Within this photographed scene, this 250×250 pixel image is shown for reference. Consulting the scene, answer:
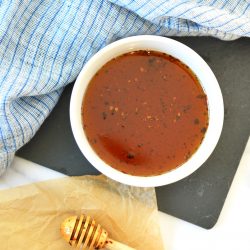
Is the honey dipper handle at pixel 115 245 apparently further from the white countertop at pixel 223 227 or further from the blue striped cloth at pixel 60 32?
the blue striped cloth at pixel 60 32

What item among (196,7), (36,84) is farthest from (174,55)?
(36,84)

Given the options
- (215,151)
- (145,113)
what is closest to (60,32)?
(145,113)

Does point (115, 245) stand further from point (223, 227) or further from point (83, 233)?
point (223, 227)

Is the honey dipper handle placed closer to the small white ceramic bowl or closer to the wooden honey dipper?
the wooden honey dipper

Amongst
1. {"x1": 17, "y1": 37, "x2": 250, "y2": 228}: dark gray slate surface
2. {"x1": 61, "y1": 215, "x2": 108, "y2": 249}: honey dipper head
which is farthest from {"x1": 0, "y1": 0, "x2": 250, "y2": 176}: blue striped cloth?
{"x1": 61, "y1": 215, "x2": 108, "y2": 249}: honey dipper head

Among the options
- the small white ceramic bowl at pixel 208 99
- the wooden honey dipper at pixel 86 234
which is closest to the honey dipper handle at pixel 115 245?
the wooden honey dipper at pixel 86 234
